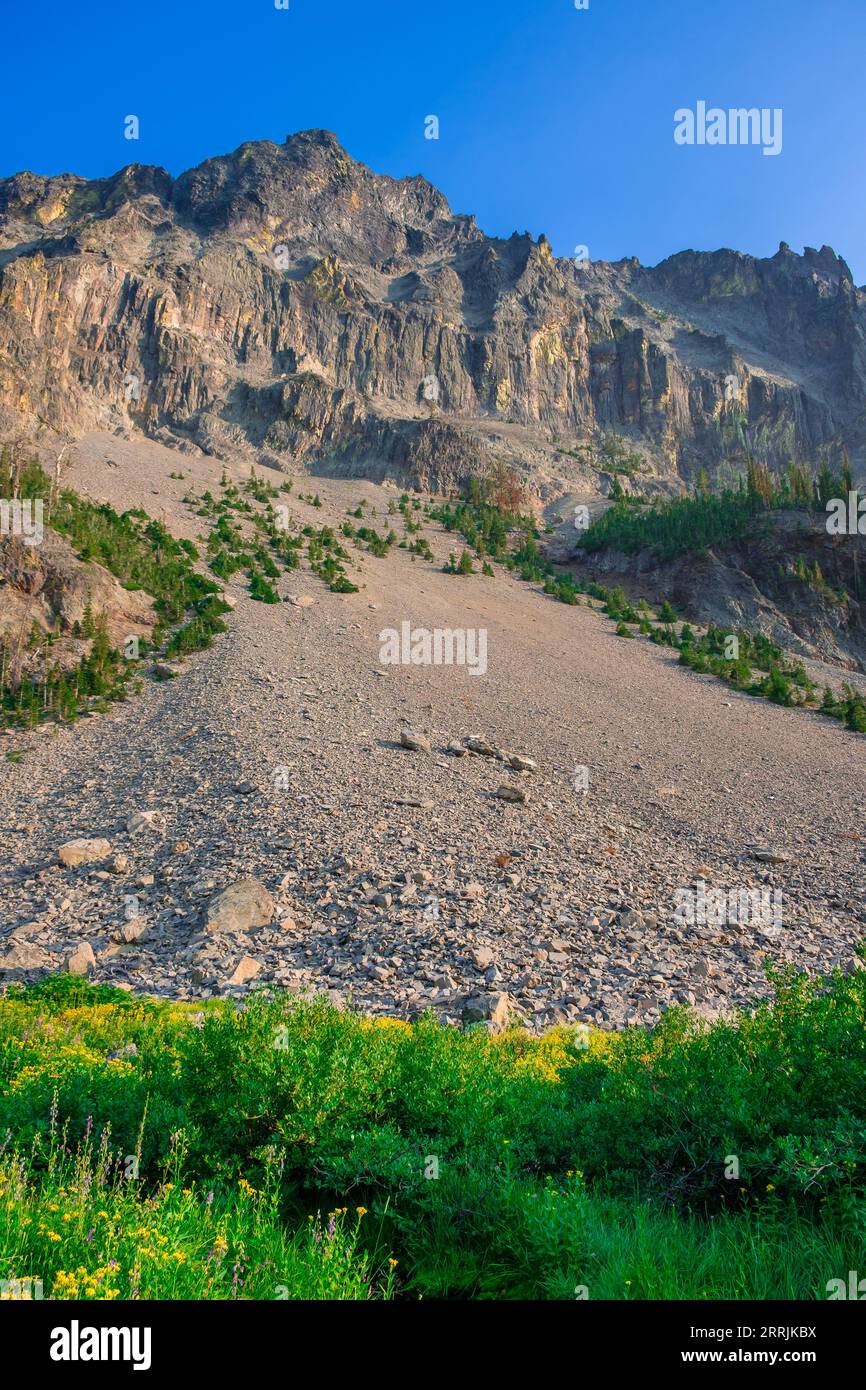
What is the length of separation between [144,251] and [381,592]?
279 ft

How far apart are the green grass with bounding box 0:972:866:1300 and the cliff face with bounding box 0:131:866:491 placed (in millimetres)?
62087

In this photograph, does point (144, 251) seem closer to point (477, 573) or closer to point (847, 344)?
point (477, 573)

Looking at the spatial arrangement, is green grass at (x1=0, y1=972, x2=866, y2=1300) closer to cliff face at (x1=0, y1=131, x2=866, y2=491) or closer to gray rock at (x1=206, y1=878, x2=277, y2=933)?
gray rock at (x1=206, y1=878, x2=277, y2=933)

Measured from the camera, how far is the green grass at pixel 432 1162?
348 centimetres

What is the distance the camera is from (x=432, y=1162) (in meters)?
4.46

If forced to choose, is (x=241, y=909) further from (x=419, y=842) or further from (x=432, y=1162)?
(x=432, y=1162)

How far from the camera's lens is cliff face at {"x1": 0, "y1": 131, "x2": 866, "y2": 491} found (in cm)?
7588

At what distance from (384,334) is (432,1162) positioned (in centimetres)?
10733

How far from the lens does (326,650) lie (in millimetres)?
28812

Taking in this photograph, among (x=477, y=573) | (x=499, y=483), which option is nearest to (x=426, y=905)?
(x=477, y=573)

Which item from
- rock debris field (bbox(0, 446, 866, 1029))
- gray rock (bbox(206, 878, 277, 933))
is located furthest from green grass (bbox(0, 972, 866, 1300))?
gray rock (bbox(206, 878, 277, 933))

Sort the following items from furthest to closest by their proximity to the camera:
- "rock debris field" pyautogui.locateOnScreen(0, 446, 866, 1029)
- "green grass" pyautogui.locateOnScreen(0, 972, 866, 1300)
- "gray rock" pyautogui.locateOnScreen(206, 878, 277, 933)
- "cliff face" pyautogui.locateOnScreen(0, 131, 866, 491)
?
"cliff face" pyautogui.locateOnScreen(0, 131, 866, 491), "gray rock" pyautogui.locateOnScreen(206, 878, 277, 933), "rock debris field" pyautogui.locateOnScreen(0, 446, 866, 1029), "green grass" pyautogui.locateOnScreen(0, 972, 866, 1300)

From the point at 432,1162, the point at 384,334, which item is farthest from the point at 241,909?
the point at 384,334
